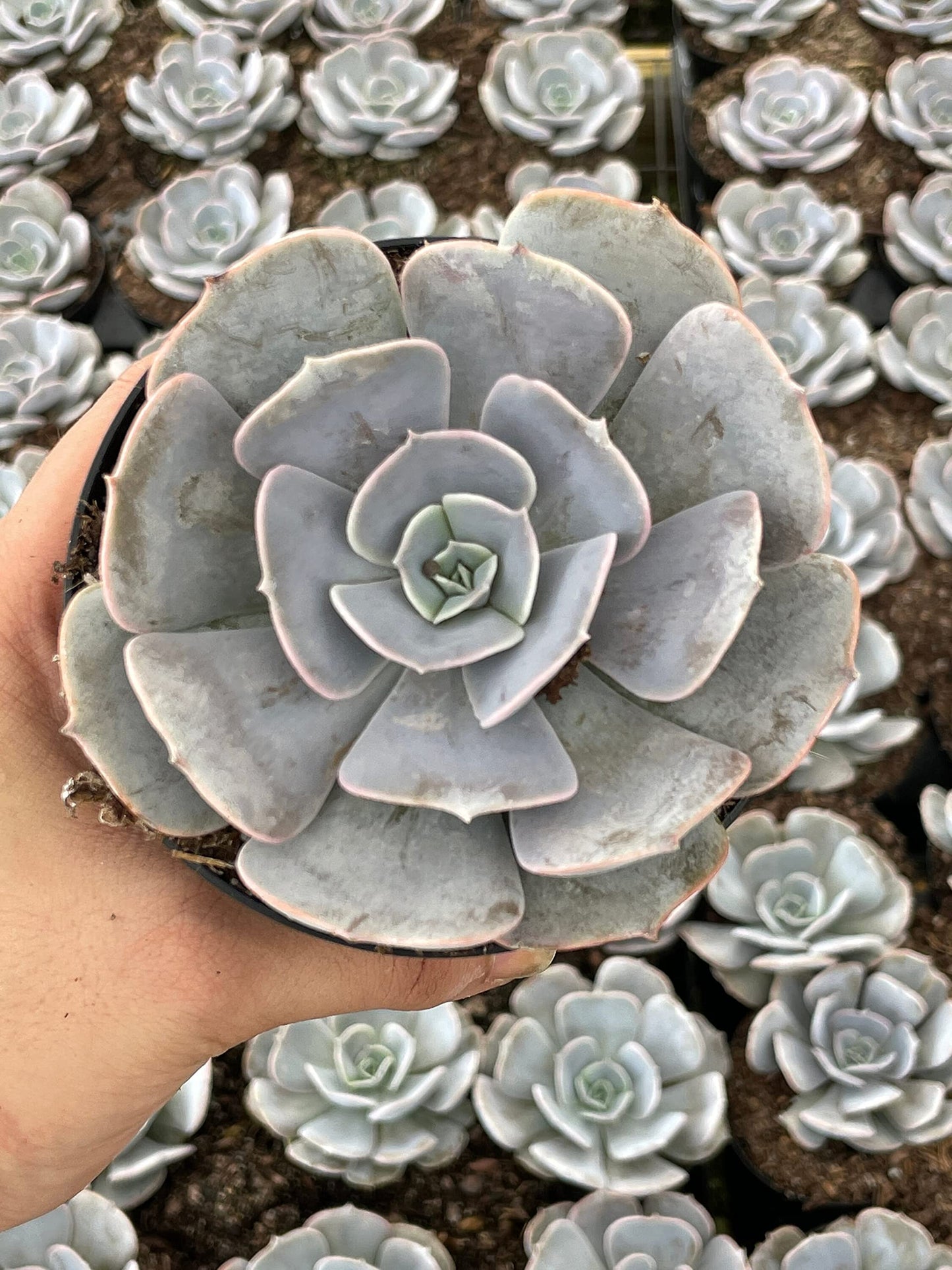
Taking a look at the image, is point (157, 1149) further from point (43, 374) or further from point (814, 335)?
point (814, 335)

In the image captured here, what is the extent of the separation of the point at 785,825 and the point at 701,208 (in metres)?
0.96

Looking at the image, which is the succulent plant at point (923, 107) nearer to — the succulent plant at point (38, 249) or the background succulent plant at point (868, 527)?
the background succulent plant at point (868, 527)

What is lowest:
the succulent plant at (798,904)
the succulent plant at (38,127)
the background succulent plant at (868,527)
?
the succulent plant at (798,904)

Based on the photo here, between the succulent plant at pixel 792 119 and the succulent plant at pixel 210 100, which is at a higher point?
the succulent plant at pixel 210 100

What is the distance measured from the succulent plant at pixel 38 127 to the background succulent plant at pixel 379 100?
352mm

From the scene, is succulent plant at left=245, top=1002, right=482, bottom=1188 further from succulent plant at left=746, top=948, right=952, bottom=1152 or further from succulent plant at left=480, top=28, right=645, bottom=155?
succulent plant at left=480, top=28, right=645, bottom=155

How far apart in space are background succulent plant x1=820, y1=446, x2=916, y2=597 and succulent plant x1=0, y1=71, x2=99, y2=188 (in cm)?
122

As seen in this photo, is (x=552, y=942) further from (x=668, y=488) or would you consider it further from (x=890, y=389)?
(x=890, y=389)

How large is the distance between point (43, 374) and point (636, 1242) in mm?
1259

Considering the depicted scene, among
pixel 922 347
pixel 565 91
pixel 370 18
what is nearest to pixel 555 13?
pixel 565 91

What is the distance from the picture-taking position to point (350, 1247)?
1036mm

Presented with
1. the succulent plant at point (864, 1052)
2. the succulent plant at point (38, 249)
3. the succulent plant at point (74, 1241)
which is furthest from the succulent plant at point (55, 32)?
the succulent plant at point (864, 1052)

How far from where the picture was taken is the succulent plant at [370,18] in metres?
1.61

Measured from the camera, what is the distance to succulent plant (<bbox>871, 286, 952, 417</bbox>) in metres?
1.37
